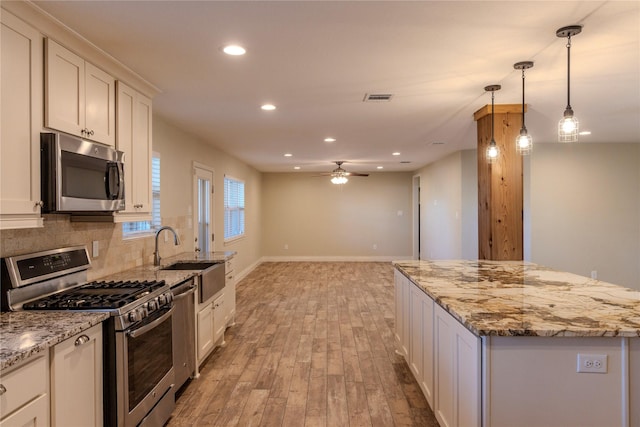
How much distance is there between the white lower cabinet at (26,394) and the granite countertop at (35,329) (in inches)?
1.9

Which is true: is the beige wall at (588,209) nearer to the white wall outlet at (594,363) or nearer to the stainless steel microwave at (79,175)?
the white wall outlet at (594,363)

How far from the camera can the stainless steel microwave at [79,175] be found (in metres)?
2.02

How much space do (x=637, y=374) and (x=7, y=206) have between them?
9.61ft

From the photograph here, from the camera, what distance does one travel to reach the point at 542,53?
2.56 metres

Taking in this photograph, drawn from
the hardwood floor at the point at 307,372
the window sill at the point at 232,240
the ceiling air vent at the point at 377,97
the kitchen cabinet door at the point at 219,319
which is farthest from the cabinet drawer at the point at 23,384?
the window sill at the point at 232,240

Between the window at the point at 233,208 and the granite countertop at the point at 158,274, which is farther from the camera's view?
the window at the point at 233,208

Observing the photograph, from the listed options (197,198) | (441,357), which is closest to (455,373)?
(441,357)

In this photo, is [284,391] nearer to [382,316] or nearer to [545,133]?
[382,316]

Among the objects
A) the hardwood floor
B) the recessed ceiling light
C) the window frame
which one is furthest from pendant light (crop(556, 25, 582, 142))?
the window frame

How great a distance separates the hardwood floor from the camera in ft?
8.90

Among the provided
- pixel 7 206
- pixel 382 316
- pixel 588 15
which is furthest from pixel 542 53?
pixel 382 316

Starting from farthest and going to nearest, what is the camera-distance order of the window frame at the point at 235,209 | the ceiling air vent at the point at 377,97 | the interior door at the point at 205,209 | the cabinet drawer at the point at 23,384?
the window frame at the point at 235,209, the interior door at the point at 205,209, the ceiling air vent at the point at 377,97, the cabinet drawer at the point at 23,384

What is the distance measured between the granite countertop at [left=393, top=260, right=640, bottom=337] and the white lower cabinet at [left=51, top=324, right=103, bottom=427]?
180 centimetres

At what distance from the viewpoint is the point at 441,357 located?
2346 millimetres
